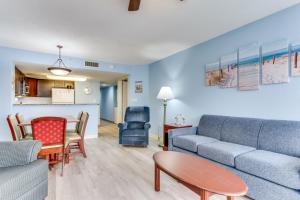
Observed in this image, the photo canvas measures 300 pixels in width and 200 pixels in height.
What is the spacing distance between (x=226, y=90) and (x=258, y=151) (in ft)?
4.32

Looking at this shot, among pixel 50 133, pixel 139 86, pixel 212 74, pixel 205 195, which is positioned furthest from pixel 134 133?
pixel 205 195

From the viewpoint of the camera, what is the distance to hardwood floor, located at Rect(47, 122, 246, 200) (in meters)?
2.07

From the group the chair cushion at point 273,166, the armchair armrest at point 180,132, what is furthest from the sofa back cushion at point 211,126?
the chair cushion at point 273,166

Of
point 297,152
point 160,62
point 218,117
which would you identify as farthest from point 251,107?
point 160,62

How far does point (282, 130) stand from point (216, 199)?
1.26 meters

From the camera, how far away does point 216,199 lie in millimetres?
2025

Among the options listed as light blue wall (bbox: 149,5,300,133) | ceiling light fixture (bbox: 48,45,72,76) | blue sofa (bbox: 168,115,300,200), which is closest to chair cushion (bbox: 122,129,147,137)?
light blue wall (bbox: 149,5,300,133)

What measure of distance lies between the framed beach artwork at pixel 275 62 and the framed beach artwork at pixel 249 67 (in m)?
0.10

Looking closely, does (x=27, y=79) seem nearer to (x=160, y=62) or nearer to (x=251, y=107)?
(x=160, y=62)

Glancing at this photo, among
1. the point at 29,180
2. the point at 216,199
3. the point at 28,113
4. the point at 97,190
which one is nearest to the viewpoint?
the point at 29,180

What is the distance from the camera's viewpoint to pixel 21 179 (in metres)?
1.47

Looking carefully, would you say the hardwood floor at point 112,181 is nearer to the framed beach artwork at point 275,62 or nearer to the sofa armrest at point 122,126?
the sofa armrest at point 122,126

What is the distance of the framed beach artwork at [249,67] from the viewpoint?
2.74 metres

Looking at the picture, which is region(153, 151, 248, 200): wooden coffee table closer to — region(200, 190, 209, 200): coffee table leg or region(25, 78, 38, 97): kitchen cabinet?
region(200, 190, 209, 200): coffee table leg
